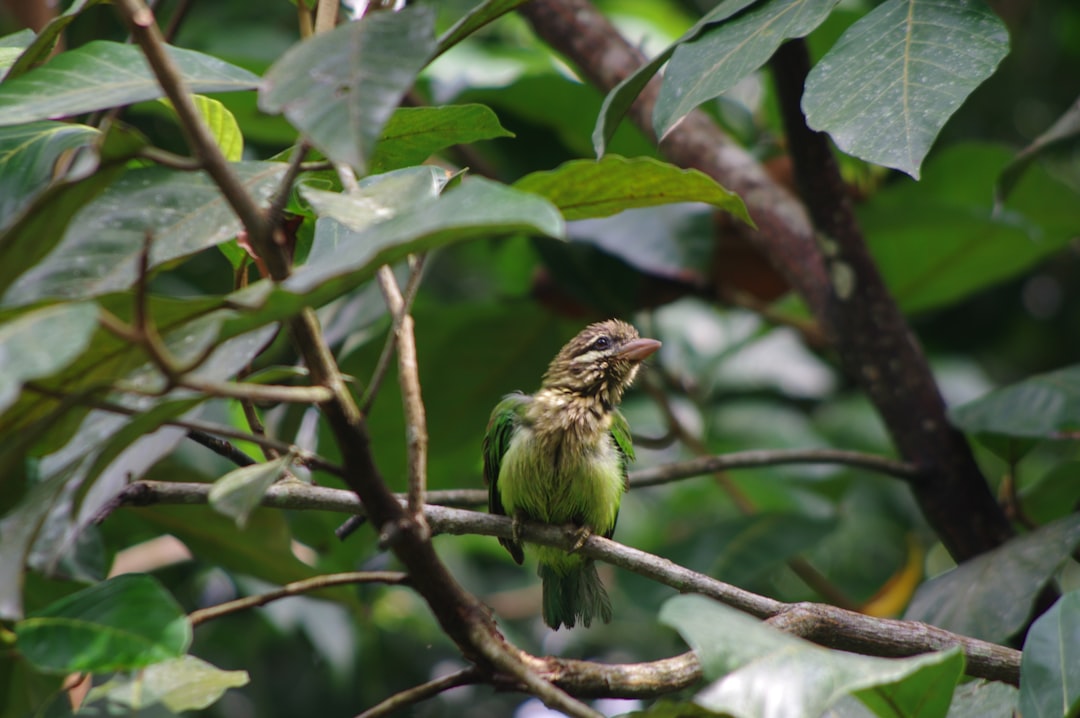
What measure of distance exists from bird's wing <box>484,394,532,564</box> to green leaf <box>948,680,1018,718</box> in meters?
1.48

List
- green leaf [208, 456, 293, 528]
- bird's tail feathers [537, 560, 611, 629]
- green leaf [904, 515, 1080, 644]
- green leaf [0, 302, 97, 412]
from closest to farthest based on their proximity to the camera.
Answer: green leaf [0, 302, 97, 412] → green leaf [208, 456, 293, 528] → green leaf [904, 515, 1080, 644] → bird's tail feathers [537, 560, 611, 629]

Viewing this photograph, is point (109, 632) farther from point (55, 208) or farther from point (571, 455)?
point (571, 455)

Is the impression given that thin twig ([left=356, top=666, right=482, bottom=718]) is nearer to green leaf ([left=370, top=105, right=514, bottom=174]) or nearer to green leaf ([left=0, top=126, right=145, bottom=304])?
A: green leaf ([left=0, top=126, right=145, bottom=304])

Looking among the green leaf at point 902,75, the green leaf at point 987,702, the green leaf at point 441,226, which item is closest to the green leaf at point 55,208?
the green leaf at point 441,226

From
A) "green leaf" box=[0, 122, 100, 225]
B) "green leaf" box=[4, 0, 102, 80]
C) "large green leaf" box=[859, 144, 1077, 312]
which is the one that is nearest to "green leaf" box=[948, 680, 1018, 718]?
"green leaf" box=[0, 122, 100, 225]

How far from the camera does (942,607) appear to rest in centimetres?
269

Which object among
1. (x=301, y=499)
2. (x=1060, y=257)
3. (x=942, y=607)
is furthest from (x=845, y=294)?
(x=1060, y=257)

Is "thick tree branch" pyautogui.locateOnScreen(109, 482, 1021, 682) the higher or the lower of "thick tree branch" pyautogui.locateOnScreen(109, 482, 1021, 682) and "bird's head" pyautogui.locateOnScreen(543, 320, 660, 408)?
the higher

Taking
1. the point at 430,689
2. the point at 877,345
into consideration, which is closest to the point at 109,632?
the point at 430,689

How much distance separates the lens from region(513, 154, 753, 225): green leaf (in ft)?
5.51

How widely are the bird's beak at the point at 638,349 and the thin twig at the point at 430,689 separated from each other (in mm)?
1880

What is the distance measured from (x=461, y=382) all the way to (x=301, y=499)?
1.95m

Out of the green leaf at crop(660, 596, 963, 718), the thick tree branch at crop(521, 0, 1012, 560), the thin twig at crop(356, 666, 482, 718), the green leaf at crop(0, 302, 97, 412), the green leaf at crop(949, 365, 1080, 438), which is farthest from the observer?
the thick tree branch at crop(521, 0, 1012, 560)

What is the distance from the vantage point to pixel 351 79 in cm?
143
